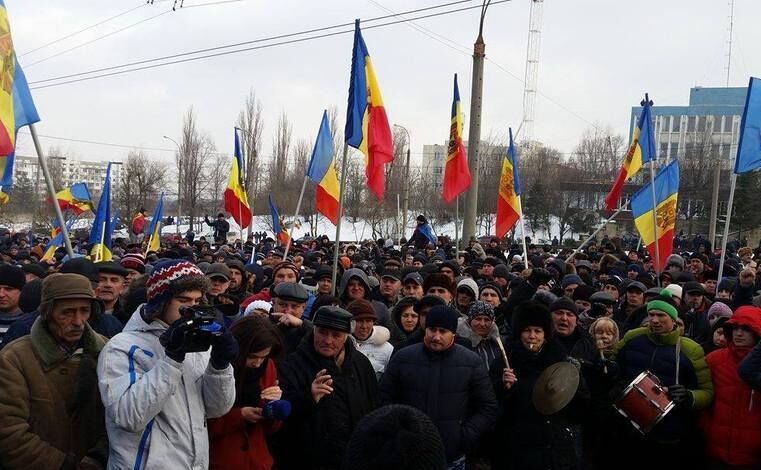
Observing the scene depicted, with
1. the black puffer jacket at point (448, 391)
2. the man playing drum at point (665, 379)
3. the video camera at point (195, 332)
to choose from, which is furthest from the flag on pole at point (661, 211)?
the video camera at point (195, 332)

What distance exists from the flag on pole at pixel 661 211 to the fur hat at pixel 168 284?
861cm

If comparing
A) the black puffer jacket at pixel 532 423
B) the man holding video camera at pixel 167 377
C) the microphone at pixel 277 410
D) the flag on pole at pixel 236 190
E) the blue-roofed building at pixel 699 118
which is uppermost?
the blue-roofed building at pixel 699 118

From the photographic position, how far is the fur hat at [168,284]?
10.6 ft

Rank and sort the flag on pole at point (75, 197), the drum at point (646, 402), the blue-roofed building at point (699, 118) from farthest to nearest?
the blue-roofed building at point (699, 118), the flag on pole at point (75, 197), the drum at point (646, 402)

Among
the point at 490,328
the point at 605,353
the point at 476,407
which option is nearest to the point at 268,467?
the point at 476,407

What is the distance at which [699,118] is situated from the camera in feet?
306

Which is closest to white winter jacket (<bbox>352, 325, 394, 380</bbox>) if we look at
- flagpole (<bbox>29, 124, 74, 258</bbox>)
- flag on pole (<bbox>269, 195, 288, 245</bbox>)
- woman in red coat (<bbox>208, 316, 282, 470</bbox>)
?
woman in red coat (<bbox>208, 316, 282, 470</bbox>)

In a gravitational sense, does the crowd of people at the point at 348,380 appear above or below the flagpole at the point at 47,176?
below

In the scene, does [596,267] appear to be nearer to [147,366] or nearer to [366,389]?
[366,389]

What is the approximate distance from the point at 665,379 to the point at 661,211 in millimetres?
6151

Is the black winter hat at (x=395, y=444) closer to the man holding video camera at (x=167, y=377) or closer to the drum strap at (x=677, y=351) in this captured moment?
the man holding video camera at (x=167, y=377)

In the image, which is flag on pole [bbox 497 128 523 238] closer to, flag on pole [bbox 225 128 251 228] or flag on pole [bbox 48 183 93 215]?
flag on pole [bbox 225 128 251 228]

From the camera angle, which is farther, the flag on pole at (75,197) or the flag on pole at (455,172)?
the flag on pole at (75,197)

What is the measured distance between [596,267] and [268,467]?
1198 cm
